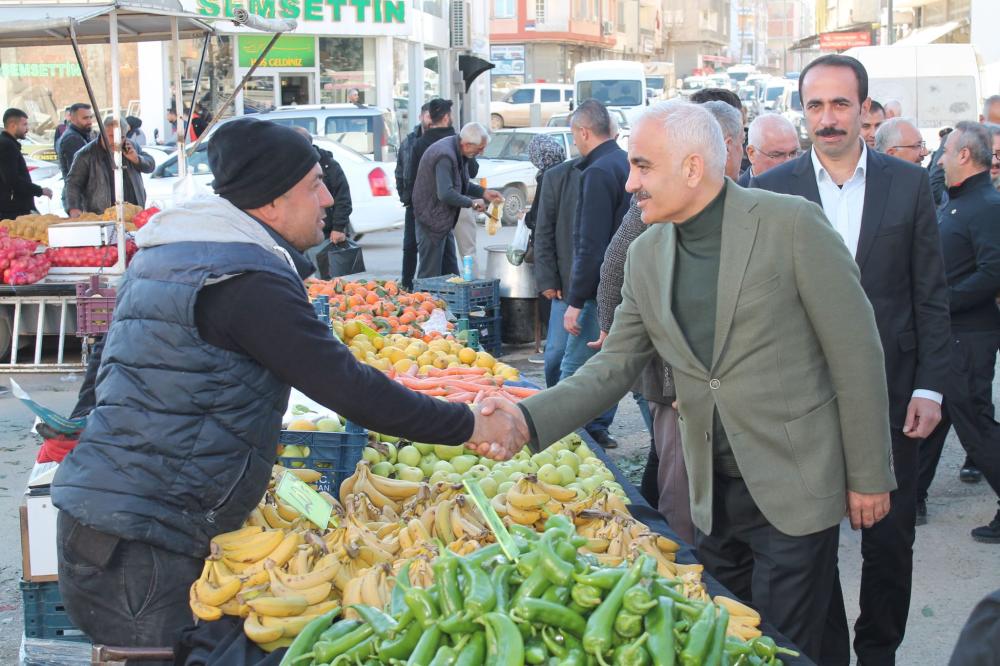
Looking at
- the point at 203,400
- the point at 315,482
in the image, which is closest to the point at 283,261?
the point at 203,400

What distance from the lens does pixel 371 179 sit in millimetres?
16969

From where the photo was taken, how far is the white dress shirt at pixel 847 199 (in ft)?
13.0

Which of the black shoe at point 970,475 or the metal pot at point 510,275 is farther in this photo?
the metal pot at point 510,275

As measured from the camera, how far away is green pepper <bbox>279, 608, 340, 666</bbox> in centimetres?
265

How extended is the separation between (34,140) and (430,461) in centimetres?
2243

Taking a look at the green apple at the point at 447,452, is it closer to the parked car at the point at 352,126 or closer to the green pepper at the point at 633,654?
the green pepper at the point at 633,654

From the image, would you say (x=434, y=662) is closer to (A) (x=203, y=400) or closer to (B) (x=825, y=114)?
(A) (x=203, y=400)

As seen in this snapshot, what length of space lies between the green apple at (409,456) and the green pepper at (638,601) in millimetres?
2453

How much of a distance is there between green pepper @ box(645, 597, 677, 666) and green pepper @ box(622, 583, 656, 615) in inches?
1.2

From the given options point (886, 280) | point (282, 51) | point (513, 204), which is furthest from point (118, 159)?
point (282, 51)

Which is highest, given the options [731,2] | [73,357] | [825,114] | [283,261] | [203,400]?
[731,2]

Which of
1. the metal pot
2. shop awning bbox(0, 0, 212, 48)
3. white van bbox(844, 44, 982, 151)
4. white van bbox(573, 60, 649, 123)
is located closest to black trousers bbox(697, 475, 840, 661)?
the metal pot

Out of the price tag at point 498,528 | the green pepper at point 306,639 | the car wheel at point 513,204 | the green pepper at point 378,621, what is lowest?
the green pepper at point 306,639

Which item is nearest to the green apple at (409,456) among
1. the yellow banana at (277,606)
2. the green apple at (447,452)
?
the green apple at (447,452)
